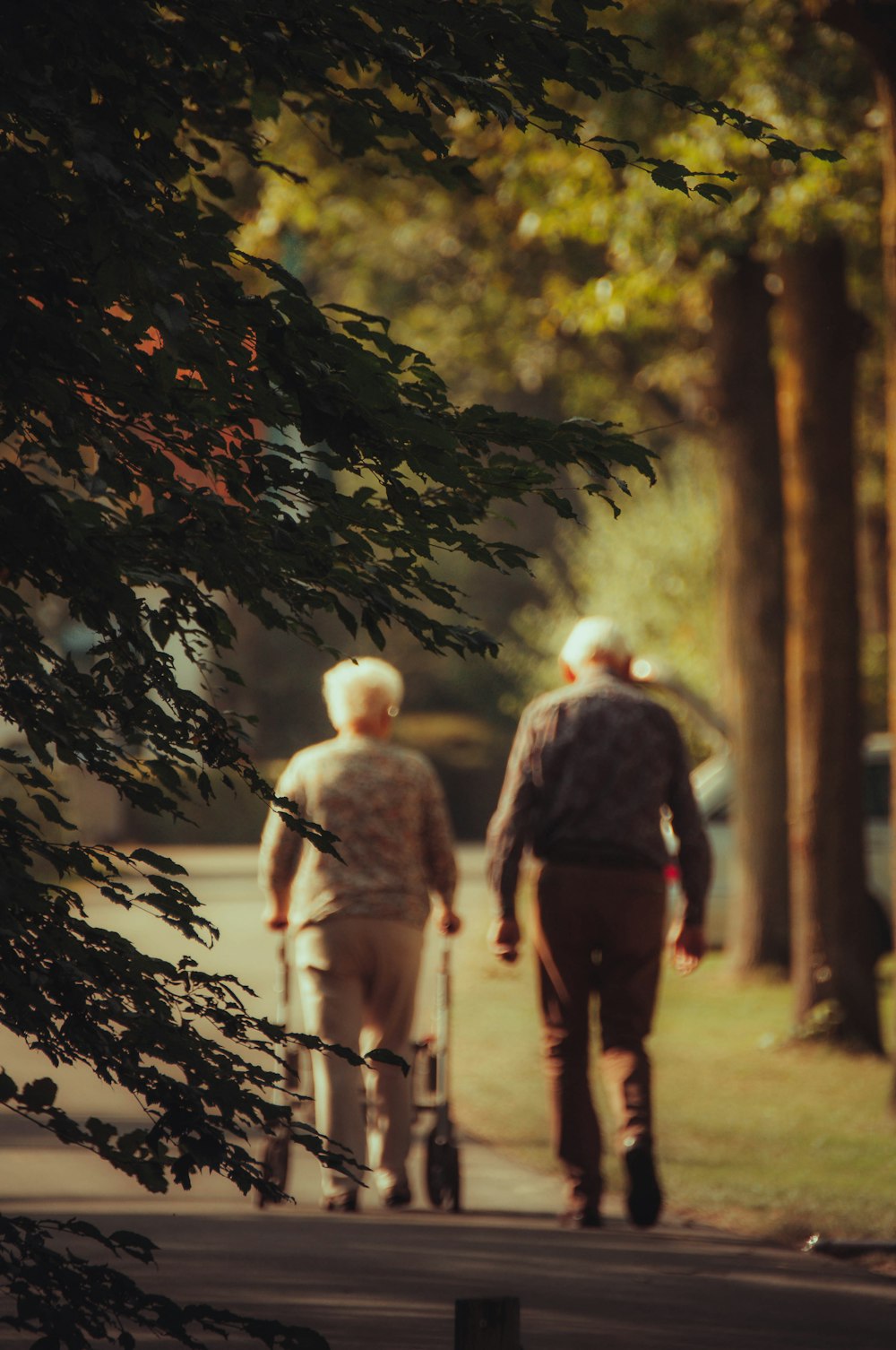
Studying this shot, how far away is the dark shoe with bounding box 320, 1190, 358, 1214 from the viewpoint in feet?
22.5

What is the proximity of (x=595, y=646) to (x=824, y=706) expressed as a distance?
15.6 ft

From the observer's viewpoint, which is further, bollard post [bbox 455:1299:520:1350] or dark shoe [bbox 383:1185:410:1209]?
dark shoe [bbox 383:1185:410:1209]

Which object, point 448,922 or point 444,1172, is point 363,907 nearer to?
point 448,922

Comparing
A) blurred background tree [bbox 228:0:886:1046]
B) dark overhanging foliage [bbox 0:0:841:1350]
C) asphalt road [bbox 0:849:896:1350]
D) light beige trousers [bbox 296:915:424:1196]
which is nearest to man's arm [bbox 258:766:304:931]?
light beige trousers [bbox 296:915:424:1196]

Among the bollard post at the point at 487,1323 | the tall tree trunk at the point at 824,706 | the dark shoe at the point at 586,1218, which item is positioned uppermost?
the tall tree trunk at the point at 824,706

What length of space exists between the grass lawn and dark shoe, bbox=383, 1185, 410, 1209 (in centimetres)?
102

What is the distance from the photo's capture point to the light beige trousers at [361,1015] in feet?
22.6

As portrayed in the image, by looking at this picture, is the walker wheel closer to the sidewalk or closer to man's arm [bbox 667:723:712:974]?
the sidewalk

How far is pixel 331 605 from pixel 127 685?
0.39 metres

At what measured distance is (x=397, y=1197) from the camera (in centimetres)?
704

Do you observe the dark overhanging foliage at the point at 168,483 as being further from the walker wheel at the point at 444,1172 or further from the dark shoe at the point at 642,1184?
the walker wheel at the point at 444,1172

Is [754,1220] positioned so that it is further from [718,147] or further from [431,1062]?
[718,147]

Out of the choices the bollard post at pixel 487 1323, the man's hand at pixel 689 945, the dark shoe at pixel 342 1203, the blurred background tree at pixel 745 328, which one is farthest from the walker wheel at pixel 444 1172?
the bollard post at pixel 487 1323

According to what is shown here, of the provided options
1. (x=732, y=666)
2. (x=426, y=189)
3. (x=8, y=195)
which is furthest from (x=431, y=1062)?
(x=426, y=189)
